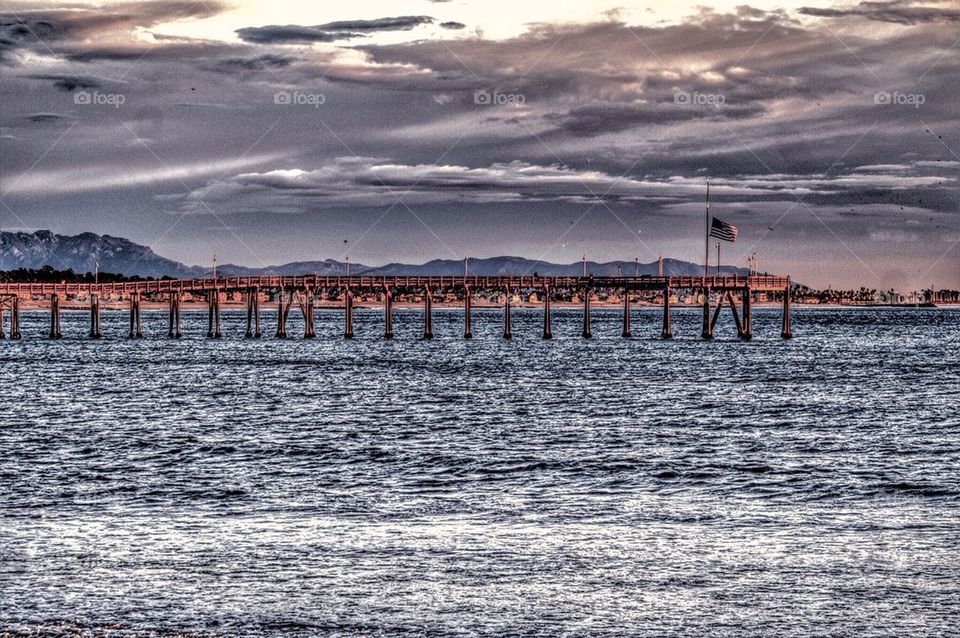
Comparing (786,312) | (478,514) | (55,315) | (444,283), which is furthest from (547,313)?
(478,514)

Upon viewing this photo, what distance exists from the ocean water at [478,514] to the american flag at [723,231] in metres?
41.5

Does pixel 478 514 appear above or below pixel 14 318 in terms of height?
below

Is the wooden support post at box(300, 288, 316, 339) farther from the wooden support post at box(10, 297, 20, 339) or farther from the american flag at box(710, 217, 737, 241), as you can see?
the american flag at box(710, 217, 737, 241)

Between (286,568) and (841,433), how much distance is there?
2807cm

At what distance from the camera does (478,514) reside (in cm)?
2575

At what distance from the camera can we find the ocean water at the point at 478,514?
17.7 meters

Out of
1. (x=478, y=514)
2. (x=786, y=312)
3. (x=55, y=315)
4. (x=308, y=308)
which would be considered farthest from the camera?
(x=55, y=315)

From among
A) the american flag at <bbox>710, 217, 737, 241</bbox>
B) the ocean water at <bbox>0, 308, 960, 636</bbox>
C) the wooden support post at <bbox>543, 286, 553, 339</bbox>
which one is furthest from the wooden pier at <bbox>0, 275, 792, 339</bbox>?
the ocean water at <bbox>0, 308, 960, 636</bbox>

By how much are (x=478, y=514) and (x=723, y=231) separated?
262ft

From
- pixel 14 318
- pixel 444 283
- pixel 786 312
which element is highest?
pixel 444 283

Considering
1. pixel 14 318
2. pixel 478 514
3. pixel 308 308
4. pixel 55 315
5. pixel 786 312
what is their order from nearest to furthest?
pixel 478 514 → pixel 786 312 → pixel 308 308 → pixel 14 318 → pixel 55 315

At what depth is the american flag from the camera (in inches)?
3999

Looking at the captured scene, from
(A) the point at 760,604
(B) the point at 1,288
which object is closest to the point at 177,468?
(A) the point at 760,604

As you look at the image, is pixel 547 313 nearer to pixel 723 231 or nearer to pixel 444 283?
pixel 444 283
